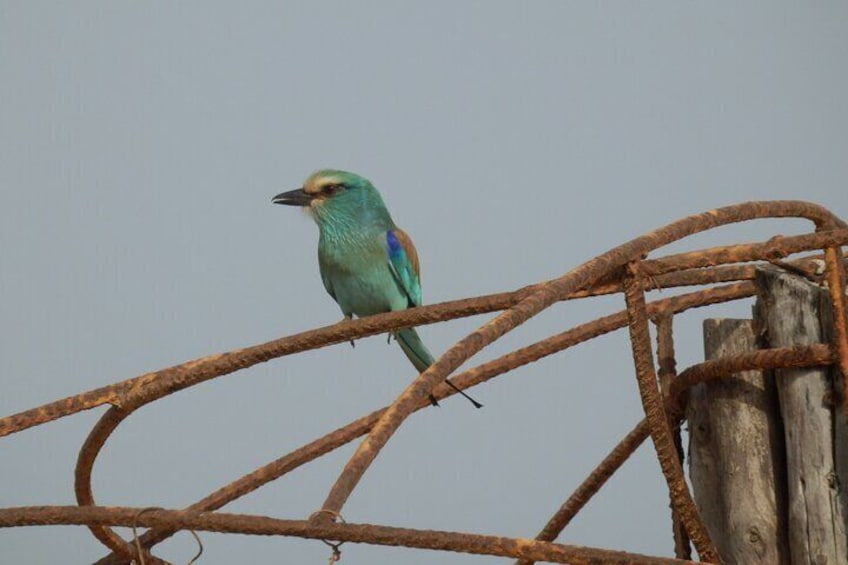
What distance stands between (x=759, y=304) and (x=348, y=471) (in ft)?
4.72

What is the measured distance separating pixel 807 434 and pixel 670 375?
1.74 feet

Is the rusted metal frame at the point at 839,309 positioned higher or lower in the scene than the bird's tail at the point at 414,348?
lower

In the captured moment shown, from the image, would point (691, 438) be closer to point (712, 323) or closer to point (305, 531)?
point (712, 323)

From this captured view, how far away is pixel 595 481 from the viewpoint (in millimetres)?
4426

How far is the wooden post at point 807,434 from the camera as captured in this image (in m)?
3.53

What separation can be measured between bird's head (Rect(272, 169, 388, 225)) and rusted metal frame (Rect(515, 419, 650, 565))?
5.84ft

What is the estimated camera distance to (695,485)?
Result: 12.9ft

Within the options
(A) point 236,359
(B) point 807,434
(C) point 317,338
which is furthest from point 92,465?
(B) point 807,434

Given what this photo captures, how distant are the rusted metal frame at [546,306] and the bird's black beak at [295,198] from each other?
2.44 m

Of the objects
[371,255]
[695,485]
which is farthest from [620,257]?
[371,255]

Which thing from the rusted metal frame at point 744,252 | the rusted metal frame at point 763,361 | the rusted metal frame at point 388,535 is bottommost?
the rusted metal frame at point 388,535

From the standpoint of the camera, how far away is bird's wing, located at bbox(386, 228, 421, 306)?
5766mm

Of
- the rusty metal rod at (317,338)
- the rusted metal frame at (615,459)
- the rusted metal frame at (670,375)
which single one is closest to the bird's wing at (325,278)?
the rusted metal frame at (615,459)

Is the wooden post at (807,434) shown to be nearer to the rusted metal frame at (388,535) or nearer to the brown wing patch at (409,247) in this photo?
the rusted metal frame at (388,535)
